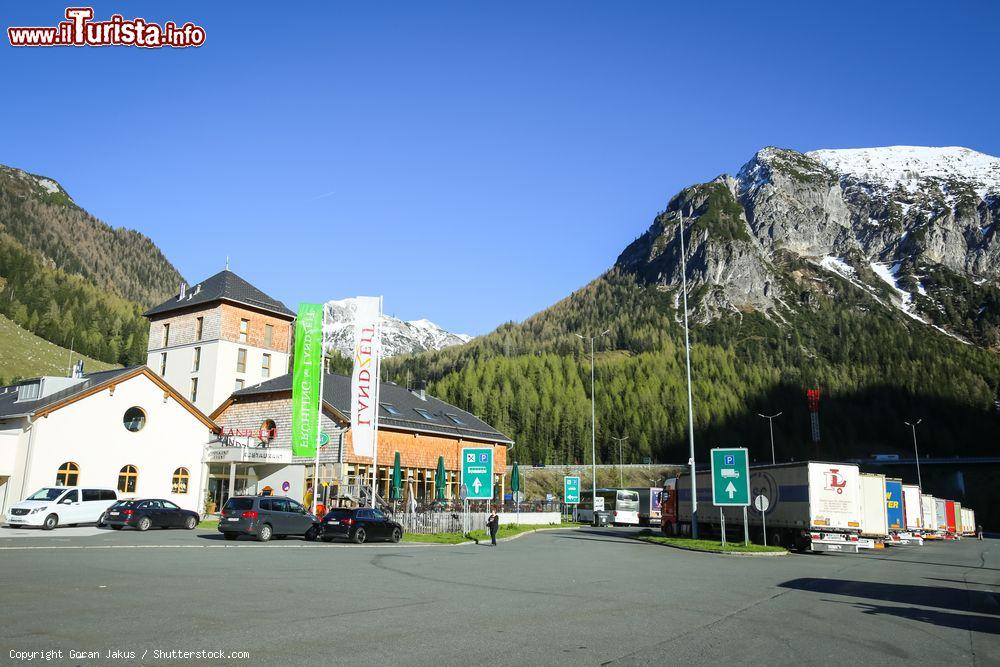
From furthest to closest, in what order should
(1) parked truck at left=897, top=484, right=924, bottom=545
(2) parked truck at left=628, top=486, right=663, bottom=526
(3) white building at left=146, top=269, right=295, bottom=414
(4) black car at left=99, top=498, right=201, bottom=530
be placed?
(2) parked truck at left=628, top=486, right=663, bottom=526, (3) white building at left=146, top=269, right=295, bottom=414, (1) parked truck at left=897, top=484, right=924, bottom=545, (4) black car at left=99, top=498, right=201, bottom=530

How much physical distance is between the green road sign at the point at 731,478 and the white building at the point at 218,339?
39150mm

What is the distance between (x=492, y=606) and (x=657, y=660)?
166 inches

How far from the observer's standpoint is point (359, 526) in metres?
29.1

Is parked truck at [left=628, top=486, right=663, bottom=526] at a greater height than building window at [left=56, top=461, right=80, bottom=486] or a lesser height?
lesser

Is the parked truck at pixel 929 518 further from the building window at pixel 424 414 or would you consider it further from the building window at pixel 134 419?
the building window at pixel 134 419

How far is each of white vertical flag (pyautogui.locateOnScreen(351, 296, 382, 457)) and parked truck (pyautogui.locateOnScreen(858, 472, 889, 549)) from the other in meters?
23.1

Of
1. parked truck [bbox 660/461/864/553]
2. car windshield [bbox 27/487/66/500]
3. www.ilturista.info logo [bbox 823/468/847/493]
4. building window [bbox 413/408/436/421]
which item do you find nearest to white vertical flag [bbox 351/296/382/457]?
building window [bbox 413/408/436/421]

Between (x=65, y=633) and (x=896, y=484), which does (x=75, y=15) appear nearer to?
(x=65, y=633)

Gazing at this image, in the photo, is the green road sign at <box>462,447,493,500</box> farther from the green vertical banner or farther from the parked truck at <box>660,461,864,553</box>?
the green vertical banner

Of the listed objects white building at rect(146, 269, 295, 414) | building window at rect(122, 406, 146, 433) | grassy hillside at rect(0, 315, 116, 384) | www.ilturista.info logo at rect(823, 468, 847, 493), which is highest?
grassy hillside at rect(0, 315, 116, 384)

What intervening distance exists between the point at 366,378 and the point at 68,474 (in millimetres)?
16776

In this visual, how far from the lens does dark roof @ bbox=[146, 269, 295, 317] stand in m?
56.8

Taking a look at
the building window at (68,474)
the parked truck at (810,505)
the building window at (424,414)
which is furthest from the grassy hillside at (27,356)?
the parked truck at (810,505)

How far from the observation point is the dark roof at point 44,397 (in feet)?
128
